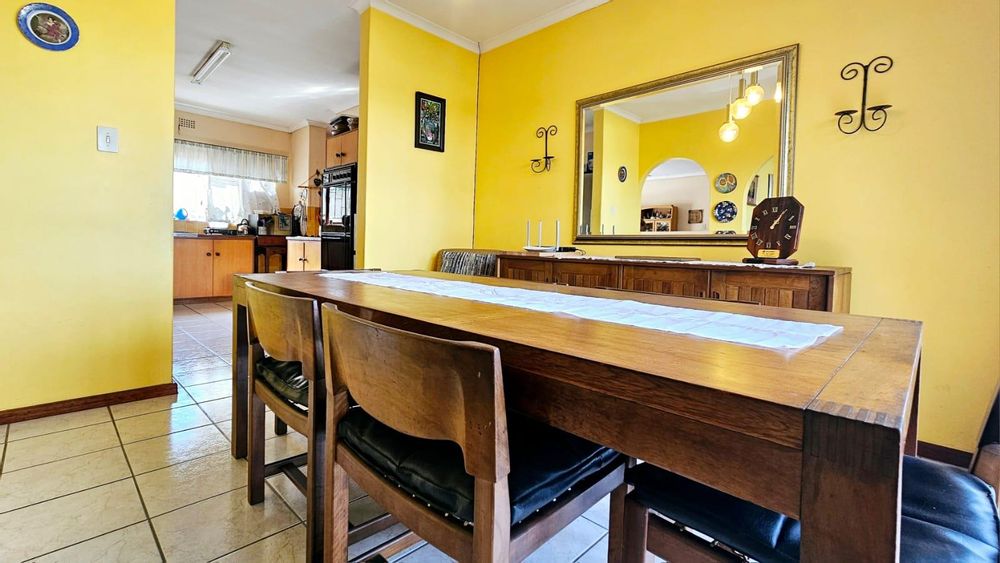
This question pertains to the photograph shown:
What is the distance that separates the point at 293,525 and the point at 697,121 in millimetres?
2907

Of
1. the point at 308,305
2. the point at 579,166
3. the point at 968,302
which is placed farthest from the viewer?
the point at 579,166

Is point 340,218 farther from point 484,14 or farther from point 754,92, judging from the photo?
point 754,92

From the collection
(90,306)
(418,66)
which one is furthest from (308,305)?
(418,66)

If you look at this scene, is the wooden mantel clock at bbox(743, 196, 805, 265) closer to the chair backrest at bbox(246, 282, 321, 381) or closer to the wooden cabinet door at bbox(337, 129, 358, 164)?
the chair backrest at bbox(246, 282, 321, 381)

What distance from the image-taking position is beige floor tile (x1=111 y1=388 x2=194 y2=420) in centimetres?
213

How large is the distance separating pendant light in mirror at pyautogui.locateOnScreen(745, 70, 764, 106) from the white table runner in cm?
190

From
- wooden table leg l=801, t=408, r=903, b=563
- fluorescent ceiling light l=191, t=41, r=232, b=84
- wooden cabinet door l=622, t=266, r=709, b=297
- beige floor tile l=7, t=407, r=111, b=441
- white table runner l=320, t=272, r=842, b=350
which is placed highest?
fluorescent ceiling light l=191, t=41, r=232, b=84

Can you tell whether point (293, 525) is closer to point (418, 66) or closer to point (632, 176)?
point (632, 176)

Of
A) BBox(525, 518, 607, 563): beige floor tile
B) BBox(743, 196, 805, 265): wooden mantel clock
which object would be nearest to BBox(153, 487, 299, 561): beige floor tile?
BBox(525, 518, 607, 563): beige floor tile

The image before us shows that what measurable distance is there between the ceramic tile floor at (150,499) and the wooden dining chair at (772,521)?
0.60m

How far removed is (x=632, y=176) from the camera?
308 cm

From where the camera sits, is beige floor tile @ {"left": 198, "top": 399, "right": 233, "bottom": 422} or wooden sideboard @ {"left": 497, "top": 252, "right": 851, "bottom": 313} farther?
beige floor tile @ {"left": 198, "top": 399, "right": 233, "bottom": 422}

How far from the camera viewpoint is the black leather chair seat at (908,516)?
662 mm

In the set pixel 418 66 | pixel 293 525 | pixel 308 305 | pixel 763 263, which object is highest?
pixel 418 66
